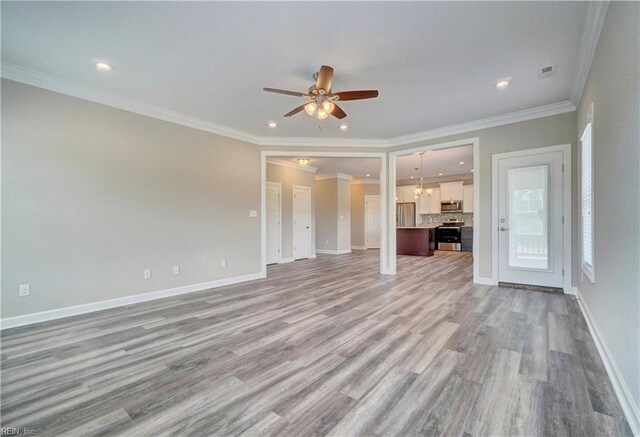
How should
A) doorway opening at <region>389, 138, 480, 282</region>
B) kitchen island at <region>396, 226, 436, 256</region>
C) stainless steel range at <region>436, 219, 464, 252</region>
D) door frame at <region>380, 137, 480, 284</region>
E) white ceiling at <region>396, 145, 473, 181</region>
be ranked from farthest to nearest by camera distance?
stainless steel range at <region>436, 219, 464, 252</region>
kitchen island at <region>396, 226, 436, 256</region>
doorway opening at <region>389, 138, 480, 282</region>
white ceiling at <region>396, 145, 473, 181</region>
door frame at <region>380, 137, 480, 284</region>

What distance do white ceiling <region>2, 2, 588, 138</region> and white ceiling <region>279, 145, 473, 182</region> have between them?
3020mm

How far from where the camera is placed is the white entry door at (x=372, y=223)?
35.6 ft

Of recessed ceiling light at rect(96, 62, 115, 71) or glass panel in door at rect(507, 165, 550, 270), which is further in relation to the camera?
glass panel in door at rect(507, 165, 550, 270)

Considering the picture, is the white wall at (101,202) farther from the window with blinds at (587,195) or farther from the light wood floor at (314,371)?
the window with blinds at (587,195)

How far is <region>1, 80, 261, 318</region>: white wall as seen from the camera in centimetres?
300

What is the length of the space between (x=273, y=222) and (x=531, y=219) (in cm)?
551

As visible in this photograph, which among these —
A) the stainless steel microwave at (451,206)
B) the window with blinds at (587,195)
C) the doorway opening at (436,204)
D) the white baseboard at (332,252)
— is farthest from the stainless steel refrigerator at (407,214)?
the window with blinds at (587,195)

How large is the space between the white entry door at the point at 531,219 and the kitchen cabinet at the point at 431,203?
6.09m

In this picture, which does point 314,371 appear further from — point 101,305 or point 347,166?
point 347,166

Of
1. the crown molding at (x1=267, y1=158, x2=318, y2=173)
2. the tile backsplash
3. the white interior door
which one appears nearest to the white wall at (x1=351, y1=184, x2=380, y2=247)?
the tile backsplash

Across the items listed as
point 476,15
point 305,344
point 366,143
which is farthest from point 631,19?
point 366,143

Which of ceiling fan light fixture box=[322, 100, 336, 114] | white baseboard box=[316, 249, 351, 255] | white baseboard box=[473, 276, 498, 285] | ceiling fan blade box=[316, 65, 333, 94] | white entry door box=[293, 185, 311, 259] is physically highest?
ceiling fan blade box=[316, 65, 333, 94]

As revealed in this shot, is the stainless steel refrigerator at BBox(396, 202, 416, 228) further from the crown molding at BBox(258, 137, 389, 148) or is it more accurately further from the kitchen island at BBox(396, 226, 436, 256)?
the crown molding at BBox(258, 137, 389, 148)

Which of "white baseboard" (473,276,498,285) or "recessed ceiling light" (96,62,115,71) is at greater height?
"recessed ceiling light" (96,62,115,71)
